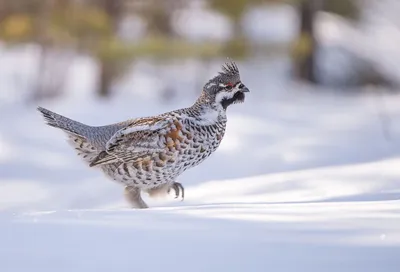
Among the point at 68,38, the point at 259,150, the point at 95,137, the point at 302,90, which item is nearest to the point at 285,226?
the point at 95,137

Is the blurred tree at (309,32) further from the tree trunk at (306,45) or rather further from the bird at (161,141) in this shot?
the bird at (161,141)

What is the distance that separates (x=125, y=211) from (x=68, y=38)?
37.7ft

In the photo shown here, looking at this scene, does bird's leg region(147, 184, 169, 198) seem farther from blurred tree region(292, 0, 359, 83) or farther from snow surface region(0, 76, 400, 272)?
blurred tree region(292, 0, 359, 83)

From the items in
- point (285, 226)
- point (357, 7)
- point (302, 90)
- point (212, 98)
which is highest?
point (357, 7)

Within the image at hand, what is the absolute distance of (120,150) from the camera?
652 cm

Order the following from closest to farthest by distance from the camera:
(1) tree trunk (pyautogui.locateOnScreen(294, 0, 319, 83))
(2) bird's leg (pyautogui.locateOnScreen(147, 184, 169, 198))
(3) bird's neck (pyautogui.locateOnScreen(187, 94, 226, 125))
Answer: (3) bird's neck (pyautogui.locateOnScreen(187, 94, 226, 125)) < (2) bird's leg (pyautogui.locateOnScreen(147, 184, 169, 198)) < (1) tree trunk (pyautogui.locateOnScreen(294, 0, 319, 83))

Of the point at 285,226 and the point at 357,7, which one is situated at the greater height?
the point at 357,7

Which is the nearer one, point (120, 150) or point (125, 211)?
point (125, 211)

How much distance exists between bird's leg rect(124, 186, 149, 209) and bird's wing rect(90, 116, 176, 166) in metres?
0.29

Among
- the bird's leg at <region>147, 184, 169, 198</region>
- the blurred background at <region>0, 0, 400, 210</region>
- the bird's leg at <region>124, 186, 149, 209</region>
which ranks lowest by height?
the bird's leg at <region>124, 186, 149, 209</region>

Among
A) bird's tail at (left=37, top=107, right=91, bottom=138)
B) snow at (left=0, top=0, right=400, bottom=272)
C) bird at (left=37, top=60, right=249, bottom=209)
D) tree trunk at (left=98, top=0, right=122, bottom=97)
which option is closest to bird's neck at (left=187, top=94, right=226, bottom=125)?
bird at (left=37, top=60, right=249, bottom=209)

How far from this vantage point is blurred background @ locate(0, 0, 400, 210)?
9.13 m

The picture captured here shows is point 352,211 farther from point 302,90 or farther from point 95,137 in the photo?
point 302,90

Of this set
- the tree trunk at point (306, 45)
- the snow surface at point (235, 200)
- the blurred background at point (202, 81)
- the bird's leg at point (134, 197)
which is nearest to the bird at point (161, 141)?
the bird's leg at point (134, 197)
